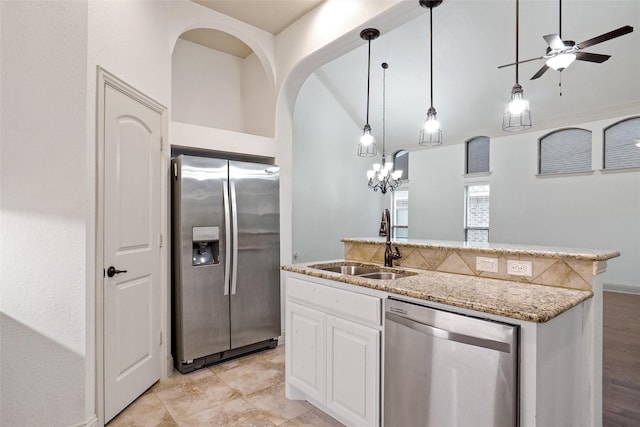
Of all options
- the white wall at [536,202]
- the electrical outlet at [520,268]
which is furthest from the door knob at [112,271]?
the white wall at [536,202]

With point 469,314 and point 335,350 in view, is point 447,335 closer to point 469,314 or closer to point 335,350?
point 469,314

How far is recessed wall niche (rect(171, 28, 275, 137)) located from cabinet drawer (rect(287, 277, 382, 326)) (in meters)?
1.97

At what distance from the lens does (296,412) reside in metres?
2.41

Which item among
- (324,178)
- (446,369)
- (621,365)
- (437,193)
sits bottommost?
(621,365)

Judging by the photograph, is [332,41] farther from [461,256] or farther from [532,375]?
[532,375]

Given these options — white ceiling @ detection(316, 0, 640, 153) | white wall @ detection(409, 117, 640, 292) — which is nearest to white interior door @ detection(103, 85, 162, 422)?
white ceiling @ detection(316, 0, 640, 153)

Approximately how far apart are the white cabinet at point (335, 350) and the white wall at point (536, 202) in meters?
5.41

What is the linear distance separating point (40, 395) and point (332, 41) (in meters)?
3.25

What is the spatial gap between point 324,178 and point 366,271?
4572 millimetres

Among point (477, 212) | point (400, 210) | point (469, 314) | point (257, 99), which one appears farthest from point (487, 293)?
point (400, 210)

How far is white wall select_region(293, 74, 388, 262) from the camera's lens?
6.69m

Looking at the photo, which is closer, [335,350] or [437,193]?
[335,350]

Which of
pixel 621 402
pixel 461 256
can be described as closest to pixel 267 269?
pixel 461 256

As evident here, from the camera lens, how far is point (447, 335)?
1601mm
